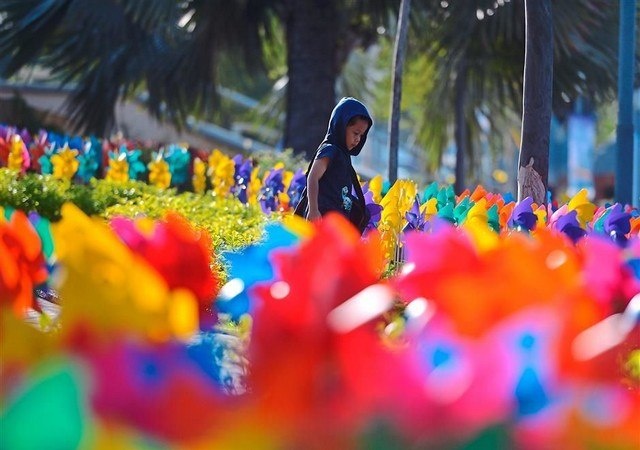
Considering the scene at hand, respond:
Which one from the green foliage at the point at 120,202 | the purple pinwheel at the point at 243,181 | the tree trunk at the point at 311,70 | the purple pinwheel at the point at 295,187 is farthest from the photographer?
the tree trunk at the point at 311,70

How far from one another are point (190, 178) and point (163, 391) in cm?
1276

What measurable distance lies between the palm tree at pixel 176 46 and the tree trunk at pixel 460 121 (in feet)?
4.84

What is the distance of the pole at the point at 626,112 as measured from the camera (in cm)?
1042

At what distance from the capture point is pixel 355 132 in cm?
631

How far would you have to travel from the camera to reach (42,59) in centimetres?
1955

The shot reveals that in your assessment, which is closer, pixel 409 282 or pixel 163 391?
pixel 163 391

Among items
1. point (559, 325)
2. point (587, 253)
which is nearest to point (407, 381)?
point (559, 325)

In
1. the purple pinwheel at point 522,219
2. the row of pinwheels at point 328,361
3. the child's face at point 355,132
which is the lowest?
the row of pinwheels at point 328,361

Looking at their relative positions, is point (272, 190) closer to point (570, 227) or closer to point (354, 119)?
point (354, 119)

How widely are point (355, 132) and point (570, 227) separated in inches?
48.6

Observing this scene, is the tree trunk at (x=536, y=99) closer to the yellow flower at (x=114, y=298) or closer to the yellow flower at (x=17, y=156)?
the yellow flower at (x=114, y=298)

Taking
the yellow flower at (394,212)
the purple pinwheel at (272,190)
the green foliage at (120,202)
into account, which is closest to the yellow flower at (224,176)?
the green foliage at (120,202)

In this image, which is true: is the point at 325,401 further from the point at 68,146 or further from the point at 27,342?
the point at 68,146

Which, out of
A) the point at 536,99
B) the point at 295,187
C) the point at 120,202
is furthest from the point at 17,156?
the point at 536,99
